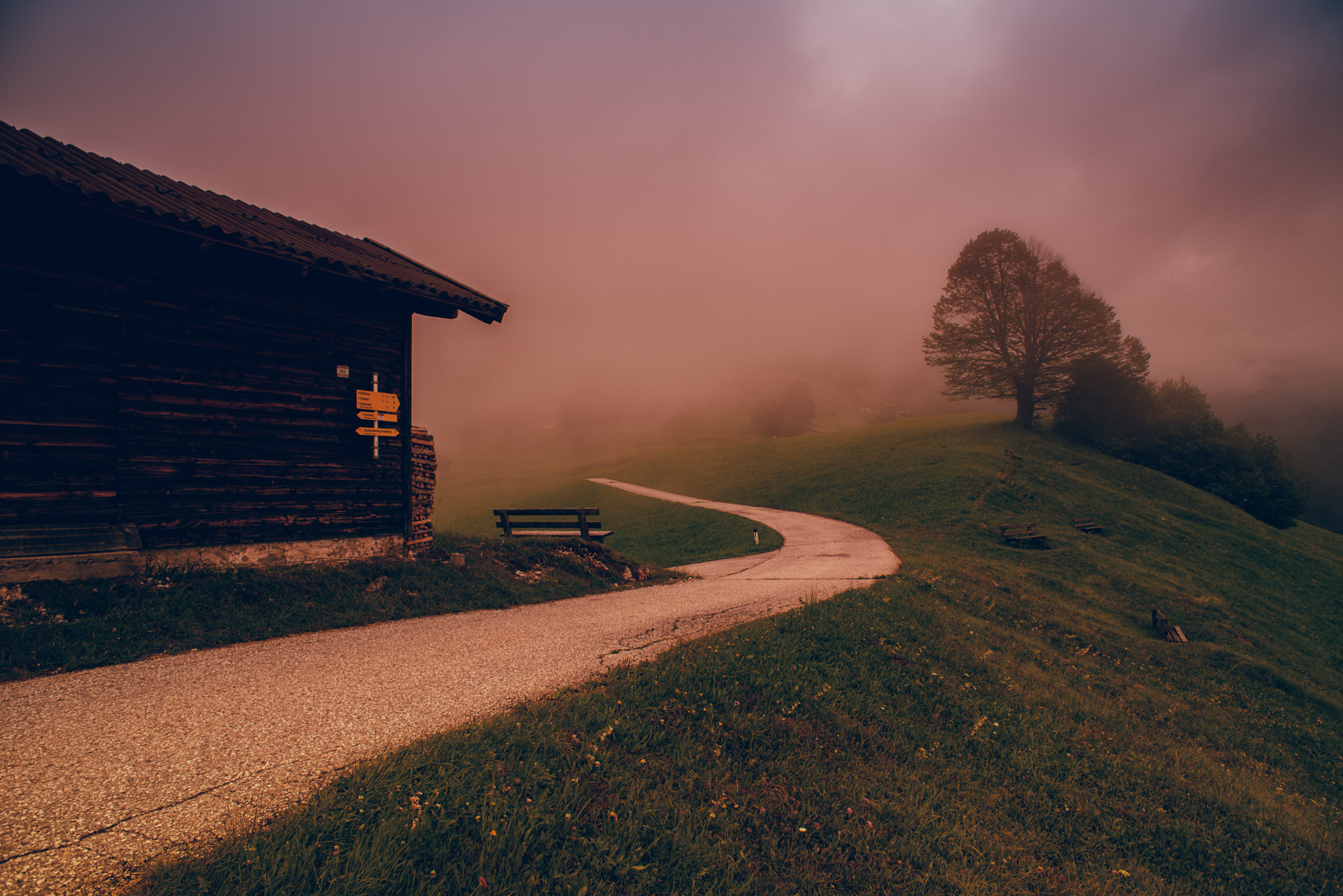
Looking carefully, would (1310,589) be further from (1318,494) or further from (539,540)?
(1318,494)

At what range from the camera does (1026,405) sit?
40.9 meters

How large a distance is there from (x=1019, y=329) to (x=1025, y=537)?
25.2 m

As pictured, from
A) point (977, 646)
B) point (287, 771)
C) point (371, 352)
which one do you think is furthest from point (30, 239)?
point (977, 646)

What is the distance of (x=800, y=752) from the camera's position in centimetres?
529

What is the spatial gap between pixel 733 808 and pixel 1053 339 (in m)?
46.3

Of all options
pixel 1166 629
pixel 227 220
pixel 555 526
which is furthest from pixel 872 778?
pixel 1166 629

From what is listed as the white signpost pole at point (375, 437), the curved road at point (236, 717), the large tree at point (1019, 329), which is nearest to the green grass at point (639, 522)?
the white signpost pole at point (375, 437)

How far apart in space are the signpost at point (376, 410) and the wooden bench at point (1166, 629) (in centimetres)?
2115

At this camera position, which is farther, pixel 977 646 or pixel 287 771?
pixel 977 646

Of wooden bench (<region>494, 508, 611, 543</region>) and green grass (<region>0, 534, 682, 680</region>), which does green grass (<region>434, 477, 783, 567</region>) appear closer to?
wooden bench (<region>494, 508, 611, 543</region>)

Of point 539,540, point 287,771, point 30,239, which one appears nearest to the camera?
point 287,771

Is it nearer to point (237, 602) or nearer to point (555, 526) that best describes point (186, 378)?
point (237, 602)

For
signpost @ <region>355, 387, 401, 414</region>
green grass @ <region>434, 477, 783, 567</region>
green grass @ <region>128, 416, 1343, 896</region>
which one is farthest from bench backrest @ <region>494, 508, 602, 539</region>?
green grass @ <region>434, 477, 783, 567</region>

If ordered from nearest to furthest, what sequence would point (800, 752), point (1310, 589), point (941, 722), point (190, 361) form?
point (800, 752)
point (941, 722)
point (190, 361)
point (1310, 589)
